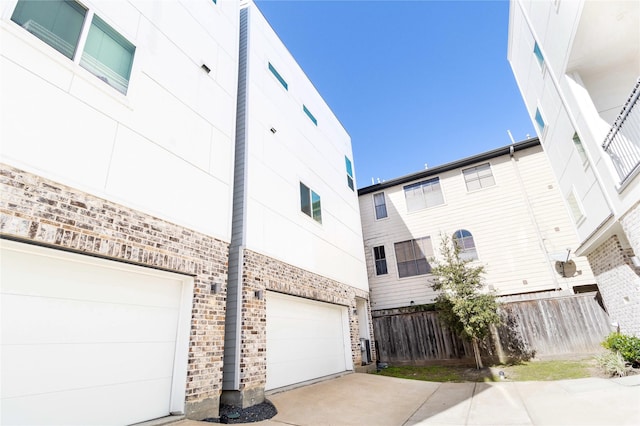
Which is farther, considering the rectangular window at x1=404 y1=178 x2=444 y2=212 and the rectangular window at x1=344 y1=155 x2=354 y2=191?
the rectangular window at x1=404 y1=178 x2=444 y2=212

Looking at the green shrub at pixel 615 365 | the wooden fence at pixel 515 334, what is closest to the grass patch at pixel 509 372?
the green shrub at pixel 615 365

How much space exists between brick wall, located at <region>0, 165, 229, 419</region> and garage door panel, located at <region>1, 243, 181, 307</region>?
238 millimetres

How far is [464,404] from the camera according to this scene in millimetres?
5754

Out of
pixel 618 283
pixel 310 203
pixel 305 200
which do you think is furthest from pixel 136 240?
pixel 618 283

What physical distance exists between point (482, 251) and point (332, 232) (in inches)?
315

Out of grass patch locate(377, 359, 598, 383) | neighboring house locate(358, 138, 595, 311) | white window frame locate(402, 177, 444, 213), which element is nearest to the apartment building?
grass patch locate(377, 359, 598, 383)

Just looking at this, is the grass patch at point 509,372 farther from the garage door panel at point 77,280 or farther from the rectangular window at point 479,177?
the garage door panel at point 77,280

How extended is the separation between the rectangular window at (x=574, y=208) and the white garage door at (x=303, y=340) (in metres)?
8.34

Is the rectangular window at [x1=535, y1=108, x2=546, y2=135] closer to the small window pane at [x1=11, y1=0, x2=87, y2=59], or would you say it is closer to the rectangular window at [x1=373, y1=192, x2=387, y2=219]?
the rectangular window at [x1=373, y1=192, x2=387, y2=219]

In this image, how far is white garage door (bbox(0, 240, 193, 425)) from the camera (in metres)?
3.18

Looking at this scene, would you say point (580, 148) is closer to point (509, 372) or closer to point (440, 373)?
point (509, 372)

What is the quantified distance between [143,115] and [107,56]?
96cm

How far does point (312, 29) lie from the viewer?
1134 cm

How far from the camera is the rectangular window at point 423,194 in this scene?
1608cm
